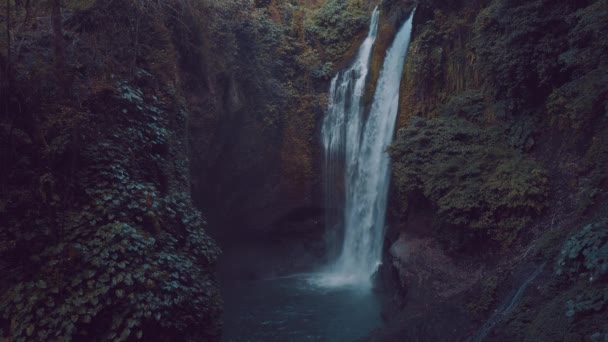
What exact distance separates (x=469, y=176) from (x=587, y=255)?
12.0 ft

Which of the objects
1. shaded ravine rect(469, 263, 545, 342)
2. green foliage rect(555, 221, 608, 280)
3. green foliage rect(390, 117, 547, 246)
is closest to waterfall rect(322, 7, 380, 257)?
green foliage rect(390, 117, 547, 246)

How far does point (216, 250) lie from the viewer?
282 inches

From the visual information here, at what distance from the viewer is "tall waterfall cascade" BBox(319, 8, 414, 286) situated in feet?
40.2

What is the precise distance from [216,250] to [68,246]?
2.56 m

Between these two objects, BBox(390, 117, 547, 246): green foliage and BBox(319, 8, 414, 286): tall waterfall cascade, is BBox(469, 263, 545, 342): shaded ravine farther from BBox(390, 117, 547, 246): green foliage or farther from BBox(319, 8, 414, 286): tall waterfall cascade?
BBox(319, 8, 414, 286): tall waterfall cascade

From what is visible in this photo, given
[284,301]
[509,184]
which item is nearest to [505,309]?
[509,184]

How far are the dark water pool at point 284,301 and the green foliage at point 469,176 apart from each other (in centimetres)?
327

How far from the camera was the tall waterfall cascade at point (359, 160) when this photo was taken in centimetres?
1226

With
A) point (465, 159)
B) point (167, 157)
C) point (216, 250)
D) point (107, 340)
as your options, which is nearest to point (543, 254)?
point (465, 159)

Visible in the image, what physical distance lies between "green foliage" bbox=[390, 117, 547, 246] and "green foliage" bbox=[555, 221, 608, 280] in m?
2.13

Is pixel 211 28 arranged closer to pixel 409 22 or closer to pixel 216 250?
pixel 409 22

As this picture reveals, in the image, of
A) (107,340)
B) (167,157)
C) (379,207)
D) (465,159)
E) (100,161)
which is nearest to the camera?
(107,340)

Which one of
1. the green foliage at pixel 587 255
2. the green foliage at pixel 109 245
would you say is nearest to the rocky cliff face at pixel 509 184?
the green foliage at pixel 587 255

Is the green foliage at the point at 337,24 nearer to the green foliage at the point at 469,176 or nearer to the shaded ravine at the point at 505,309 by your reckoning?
the green foliage at the point at 469,176
